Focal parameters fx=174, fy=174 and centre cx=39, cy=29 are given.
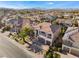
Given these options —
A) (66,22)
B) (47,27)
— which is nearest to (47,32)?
(47,27)

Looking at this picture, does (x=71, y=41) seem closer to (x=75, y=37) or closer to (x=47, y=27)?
(x=75, y=37)

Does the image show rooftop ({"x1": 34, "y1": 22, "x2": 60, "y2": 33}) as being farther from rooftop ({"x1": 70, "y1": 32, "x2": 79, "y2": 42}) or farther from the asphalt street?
the asphalt street

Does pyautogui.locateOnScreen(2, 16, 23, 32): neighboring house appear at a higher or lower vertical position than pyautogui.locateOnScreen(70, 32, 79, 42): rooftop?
higher

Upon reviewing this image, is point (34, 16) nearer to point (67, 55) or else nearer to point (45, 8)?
point (45, 8)

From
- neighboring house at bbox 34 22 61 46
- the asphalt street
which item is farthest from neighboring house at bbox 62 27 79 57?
the asphalt street

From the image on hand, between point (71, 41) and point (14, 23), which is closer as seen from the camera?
point (71, 41)
